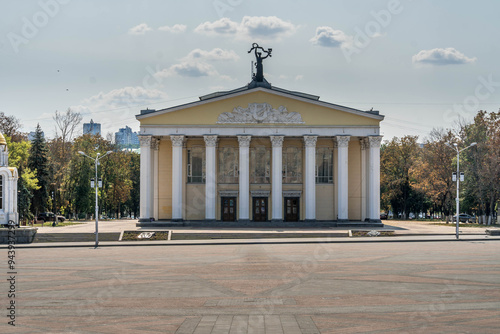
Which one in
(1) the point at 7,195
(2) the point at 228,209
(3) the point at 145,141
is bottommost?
(2) the point at 228,209

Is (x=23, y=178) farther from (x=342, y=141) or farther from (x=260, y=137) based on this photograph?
(x=342, y=141)

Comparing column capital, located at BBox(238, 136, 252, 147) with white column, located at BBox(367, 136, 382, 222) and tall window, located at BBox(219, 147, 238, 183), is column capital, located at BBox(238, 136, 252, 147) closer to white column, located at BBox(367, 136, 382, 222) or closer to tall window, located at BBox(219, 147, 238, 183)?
tall window, located at BBox(219, 147, 238, 183)

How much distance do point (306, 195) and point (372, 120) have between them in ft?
33.7

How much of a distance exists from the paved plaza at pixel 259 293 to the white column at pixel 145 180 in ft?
94.7

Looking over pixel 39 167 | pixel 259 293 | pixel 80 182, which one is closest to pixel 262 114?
pixel 80 182

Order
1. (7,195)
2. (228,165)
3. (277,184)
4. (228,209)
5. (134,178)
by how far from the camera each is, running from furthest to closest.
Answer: (134,178) → (228,165) → (228,209) → (277,184) → (7,195)

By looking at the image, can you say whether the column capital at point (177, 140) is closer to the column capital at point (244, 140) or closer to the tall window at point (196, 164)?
the tall window at point (196, 164)

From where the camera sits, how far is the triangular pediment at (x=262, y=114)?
6412cm

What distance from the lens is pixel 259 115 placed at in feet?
212

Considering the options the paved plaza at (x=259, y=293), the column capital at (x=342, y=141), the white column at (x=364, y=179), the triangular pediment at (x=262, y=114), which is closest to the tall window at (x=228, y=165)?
the triangular pediment at (x=262, y=114)

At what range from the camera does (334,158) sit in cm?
6688

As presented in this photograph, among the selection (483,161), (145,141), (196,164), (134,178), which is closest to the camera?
(145,141)

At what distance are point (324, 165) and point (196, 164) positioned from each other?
1385 centimetres

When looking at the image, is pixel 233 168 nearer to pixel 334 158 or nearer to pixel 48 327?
pixel 334 158
